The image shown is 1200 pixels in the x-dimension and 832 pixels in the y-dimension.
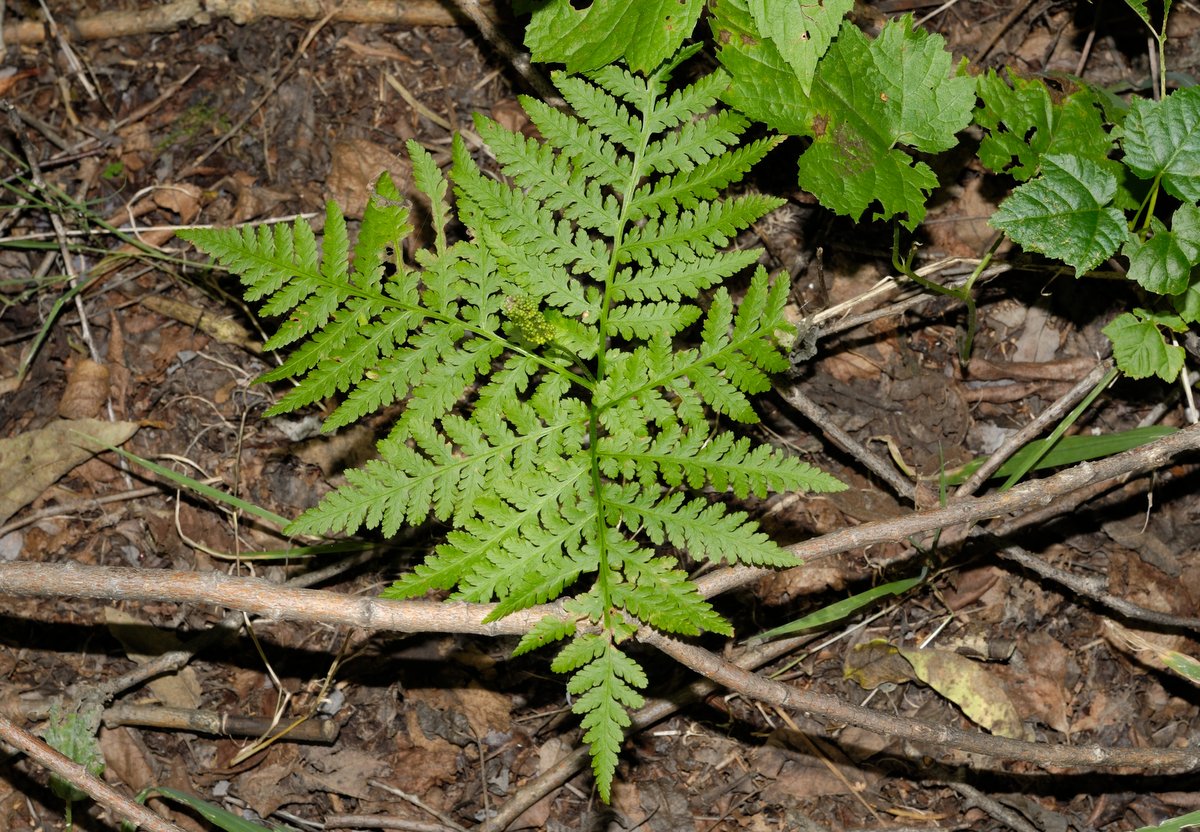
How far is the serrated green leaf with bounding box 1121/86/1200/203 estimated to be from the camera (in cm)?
332

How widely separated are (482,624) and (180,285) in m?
2.15

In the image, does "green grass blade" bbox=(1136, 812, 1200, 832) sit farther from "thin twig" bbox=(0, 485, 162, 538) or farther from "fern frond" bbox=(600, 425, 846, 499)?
"thin twig" bbox=(0, 485, 162, 538)

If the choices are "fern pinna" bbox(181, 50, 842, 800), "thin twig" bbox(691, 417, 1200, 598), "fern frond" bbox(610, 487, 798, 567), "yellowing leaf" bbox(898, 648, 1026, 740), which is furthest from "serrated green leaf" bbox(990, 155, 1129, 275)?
"yellowing leaf" bbox(898, 648, 1026, 740)

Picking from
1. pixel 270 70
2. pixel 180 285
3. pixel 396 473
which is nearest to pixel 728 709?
pixel 396 473

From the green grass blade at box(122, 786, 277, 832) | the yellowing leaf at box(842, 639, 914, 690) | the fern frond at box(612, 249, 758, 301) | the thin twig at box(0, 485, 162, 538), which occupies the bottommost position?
the yellowing leaf at box(842, 639, 914, 690)

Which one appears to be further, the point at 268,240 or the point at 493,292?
the point at 493,292

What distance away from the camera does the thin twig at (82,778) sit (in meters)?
3.26

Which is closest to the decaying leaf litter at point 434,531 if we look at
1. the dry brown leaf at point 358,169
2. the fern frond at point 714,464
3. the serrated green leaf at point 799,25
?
the dry brown leaf at point 358,169

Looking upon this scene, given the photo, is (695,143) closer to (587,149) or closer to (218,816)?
(587,149)

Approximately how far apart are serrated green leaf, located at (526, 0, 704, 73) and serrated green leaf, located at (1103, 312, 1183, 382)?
191cm

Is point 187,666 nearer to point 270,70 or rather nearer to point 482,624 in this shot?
point 482,624

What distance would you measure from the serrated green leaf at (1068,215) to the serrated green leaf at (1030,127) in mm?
178

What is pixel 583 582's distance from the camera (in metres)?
3.79

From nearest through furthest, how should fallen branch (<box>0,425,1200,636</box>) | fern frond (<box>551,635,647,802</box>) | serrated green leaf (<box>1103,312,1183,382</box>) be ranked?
fern frond (<box>551,635,647,802</box>)
fallen branch (<box>0,425,1200,636</box>)
serrated green leaf (<box>1103,312,1183,382</box>)
